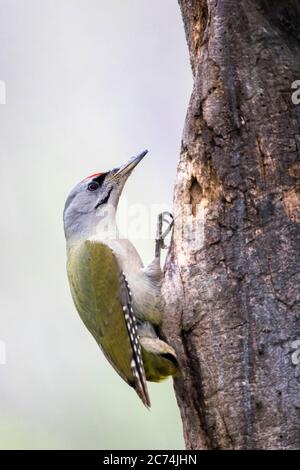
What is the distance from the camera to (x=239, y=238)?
4625 millimetres

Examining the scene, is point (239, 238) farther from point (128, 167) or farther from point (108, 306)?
point (128, 167)

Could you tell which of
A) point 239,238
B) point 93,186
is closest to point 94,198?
point 93,186

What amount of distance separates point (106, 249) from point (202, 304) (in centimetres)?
111

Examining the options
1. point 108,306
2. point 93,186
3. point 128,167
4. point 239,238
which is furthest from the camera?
point 93,186

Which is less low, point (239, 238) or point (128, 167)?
point (128, 167)

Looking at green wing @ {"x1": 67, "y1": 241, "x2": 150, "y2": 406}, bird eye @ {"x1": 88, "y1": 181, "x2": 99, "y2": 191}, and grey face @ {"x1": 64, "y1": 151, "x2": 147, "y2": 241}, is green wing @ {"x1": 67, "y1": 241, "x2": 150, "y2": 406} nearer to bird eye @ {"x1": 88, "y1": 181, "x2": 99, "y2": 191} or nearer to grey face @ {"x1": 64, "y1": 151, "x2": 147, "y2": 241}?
grey face @ {"x1": 64, "y1": 151, "x2": 147, "y2": 241}

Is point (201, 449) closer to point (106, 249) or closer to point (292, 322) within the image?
point (292, 322)

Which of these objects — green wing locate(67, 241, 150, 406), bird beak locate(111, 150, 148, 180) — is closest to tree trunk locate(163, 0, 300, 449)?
green wing locate(67, 241, 150, 406)

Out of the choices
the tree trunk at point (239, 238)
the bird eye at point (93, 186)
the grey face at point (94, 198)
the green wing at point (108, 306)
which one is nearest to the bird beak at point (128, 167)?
the grey face at point (94, 198)

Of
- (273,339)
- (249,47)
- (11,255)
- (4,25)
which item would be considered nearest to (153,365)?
(273,339)

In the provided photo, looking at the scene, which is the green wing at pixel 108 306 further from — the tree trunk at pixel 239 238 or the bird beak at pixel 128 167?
the bird beak at pixel 128 167

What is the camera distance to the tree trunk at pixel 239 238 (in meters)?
4.41

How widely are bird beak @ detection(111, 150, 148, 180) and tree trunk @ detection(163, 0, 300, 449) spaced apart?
0.89 metres

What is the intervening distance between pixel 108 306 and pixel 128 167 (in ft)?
3.31
